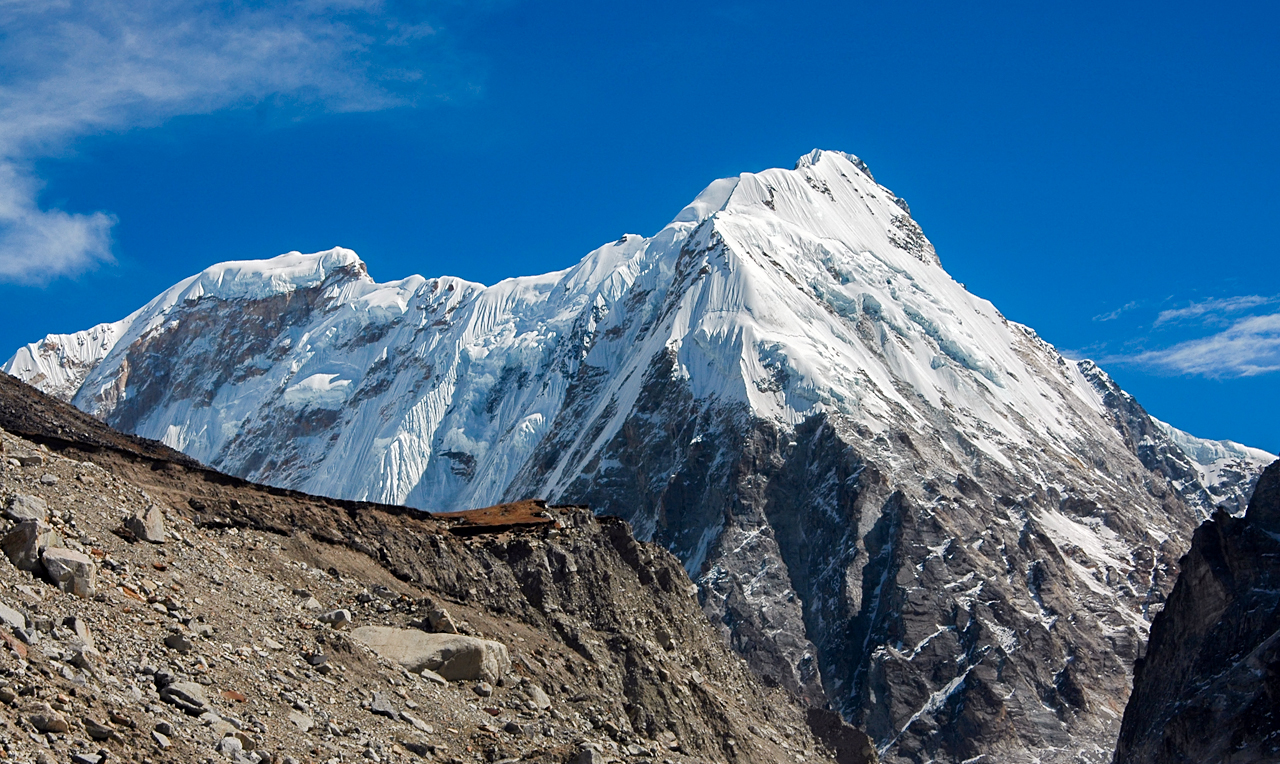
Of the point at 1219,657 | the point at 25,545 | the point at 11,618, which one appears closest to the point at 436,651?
the point at 25,545

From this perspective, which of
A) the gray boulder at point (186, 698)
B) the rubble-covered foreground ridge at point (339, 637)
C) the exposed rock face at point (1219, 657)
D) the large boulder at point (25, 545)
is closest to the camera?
the rubble-covered foreground ridge at point (339, 637)

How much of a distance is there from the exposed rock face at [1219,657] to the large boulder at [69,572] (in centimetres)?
5294

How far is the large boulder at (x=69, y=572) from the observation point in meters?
32.5

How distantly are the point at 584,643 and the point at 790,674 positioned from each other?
4393 inches

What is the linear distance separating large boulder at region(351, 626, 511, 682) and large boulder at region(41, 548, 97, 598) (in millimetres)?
9556

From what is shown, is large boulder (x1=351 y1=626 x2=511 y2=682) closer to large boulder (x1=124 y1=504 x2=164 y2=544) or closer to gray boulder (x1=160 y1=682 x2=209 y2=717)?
large boulder (x1=124 y1=504 x2=164 y2=544)

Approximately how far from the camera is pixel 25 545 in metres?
32.6

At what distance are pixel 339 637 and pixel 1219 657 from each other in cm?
6018

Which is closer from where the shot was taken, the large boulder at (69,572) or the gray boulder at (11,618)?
the gray boulder at (11,618)

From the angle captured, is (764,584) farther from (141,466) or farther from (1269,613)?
(141,466)

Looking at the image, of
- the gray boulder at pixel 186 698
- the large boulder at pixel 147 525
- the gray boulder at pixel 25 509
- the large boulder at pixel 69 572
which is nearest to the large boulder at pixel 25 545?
the large boulder at pixel 69 572

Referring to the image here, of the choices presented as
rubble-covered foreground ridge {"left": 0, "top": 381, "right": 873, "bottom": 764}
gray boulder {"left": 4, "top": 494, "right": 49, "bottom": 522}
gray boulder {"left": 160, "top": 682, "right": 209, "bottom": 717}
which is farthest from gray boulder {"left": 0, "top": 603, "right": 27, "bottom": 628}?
gray boulder {"left": 4, "top": 494, "right": 49, "bottom": 522}

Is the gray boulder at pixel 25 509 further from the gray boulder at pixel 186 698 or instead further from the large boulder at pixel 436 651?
the large boulder at pixel 436 651

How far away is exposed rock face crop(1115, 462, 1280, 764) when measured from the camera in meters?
69.4
